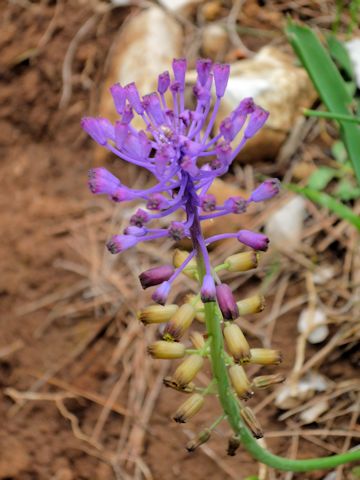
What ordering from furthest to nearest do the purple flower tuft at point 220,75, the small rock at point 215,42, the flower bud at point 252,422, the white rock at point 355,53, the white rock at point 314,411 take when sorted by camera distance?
the small rock at point 215,42 < the white rock at point 355,53 < the white rock at point 314,411 < the flower bud at point 252,422 < the purple flower tuft at point 220,75

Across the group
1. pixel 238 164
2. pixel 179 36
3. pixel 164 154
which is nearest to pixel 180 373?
pixel 164 154

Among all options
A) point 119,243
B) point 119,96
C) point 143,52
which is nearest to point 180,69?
point 119,96

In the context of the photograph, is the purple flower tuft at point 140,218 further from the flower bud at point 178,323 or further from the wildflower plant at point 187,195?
the flower bud at point 178,323

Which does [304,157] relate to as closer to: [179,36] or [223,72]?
[179,36]

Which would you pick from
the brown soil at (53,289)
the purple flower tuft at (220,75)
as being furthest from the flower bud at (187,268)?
the brown soil at (53,289)

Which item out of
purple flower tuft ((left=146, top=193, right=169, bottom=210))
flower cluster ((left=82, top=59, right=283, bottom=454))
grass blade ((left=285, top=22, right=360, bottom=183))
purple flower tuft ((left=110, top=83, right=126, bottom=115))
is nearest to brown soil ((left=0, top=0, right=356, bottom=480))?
grass blade ((left=285, top=22, right=360, bottom=183))

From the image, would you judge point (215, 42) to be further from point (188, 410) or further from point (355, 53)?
point (188, 410)
